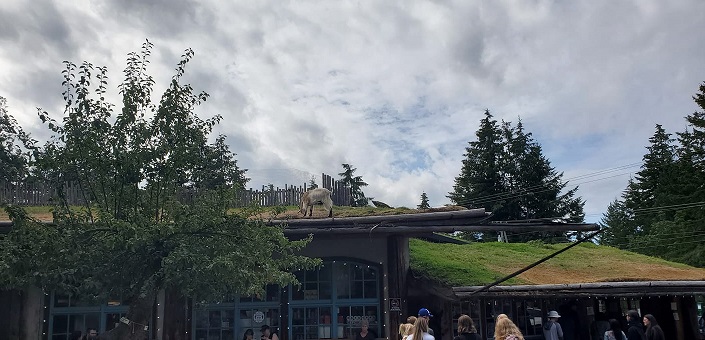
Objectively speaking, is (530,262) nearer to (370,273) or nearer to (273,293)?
(370,273)

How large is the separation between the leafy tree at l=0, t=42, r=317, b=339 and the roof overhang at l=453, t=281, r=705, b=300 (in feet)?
16.1

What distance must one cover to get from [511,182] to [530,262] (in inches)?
901

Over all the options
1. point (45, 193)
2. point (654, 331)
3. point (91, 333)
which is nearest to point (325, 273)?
point (91, 333)

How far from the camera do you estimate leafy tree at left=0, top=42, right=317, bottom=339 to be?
7555 millimetres

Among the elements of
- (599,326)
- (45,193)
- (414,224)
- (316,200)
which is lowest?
(599,326)

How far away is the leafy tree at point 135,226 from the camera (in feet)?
24.8

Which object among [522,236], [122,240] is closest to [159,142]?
[122,240]

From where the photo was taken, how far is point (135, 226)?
741 cm

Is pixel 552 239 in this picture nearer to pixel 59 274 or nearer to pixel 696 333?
pixel 696 333

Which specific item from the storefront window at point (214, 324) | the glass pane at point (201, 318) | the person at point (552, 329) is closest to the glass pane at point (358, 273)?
the storefront window at point (214, 324)

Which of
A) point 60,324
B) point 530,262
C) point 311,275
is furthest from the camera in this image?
point 530,262

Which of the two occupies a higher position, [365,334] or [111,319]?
[111,319]

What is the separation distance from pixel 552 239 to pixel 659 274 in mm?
22036

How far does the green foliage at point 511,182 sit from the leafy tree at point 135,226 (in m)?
29.4
